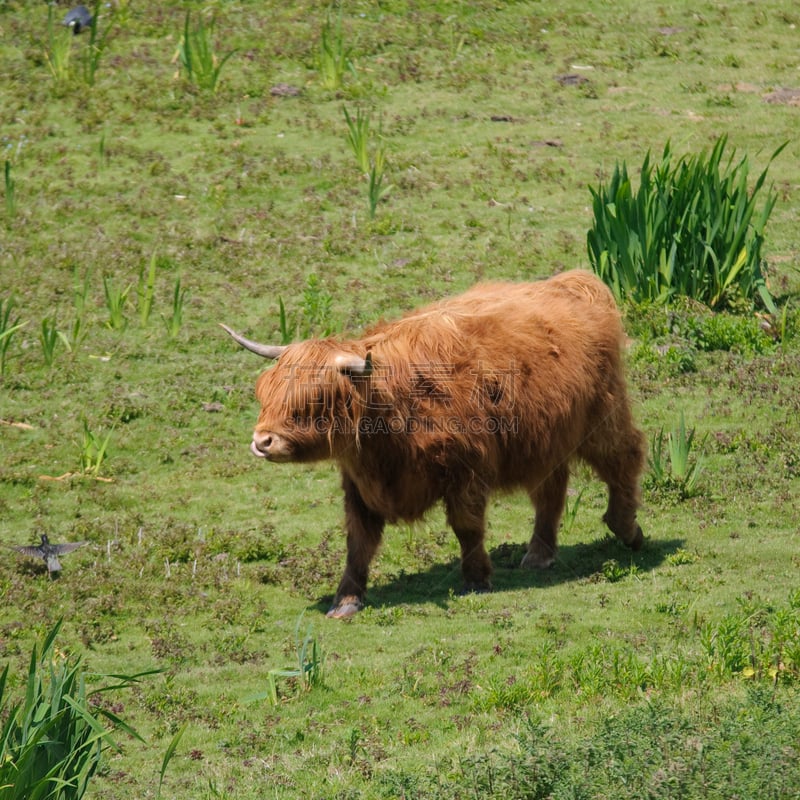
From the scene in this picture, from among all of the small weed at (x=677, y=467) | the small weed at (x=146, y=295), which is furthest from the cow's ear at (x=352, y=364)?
the small weed at (x=146, y=295)

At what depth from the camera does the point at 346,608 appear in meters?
6.63

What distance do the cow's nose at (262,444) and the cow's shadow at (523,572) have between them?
1.04 m

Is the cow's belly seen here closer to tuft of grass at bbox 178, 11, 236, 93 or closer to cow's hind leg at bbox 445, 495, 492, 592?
cow's hind leg at bbox 445, 495, 492, 592

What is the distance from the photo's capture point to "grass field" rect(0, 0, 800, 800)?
525 centimetres

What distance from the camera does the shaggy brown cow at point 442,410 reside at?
6426 millimetres

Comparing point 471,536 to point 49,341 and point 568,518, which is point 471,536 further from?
point 49,341

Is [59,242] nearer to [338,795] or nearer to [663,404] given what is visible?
[663,404]

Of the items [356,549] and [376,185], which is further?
[376,185]

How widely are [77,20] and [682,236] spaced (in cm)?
859

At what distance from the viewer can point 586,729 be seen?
5.05 meters

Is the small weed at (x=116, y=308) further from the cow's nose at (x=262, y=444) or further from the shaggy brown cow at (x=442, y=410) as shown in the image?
the cow's nose at (x=262, y=444)

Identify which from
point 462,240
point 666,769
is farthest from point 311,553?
point 462,240

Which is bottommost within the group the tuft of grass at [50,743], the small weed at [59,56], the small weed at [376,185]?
the tuft of grass at [50,743]

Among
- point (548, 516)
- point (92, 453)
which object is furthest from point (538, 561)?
point (92, 453)
